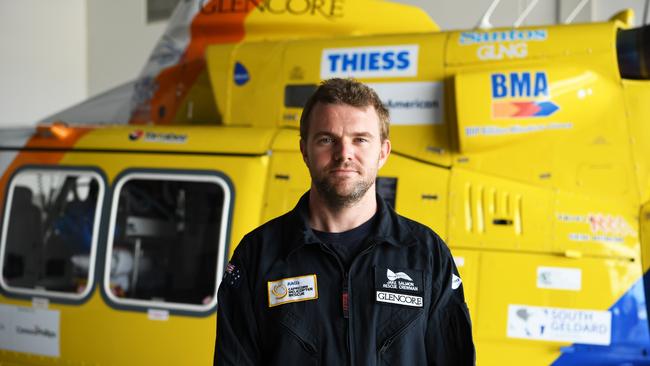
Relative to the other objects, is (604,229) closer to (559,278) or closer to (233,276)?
(559,278)

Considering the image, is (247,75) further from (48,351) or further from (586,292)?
(586,292)

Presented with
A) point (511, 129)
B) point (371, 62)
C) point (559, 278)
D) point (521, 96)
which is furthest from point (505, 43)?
point (559, 278)

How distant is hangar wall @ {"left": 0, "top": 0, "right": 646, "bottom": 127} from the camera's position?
12.0 m

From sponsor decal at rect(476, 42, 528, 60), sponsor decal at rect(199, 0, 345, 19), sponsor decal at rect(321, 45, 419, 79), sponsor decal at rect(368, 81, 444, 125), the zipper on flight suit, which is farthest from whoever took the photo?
sponsor decal at rect(199, 0, 345, 19)

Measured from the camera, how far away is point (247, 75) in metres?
4.07

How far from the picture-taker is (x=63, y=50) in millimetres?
13125

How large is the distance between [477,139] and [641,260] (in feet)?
2.94

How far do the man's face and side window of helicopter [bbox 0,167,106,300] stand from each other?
97.3 inches

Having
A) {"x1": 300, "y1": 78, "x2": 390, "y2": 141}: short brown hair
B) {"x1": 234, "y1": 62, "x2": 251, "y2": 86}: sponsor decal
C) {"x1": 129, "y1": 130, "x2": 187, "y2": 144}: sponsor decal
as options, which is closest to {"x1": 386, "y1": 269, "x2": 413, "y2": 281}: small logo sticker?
{"x1": 300, "y1": 78, "x2": 390, "y2": 141}: short brown hair

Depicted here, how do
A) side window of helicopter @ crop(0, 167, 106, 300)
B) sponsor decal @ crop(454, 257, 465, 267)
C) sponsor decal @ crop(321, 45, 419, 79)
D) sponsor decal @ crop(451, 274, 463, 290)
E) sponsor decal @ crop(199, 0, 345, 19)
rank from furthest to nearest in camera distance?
sponsor decal @ crop(199, 0, 345, 19) < side window of helicopter @ crop(0, 167, 106, 300) < sponsor decal @ crop(321, 45, 419, 79) < sponsor decal @ crop(454, 257, 465, 267) < sponsor decal @ crop(451, 274, 463, 290)

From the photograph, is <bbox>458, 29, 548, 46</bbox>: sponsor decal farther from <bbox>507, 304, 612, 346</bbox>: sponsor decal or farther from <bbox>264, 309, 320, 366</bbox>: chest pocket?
<bbox>264, 309, 320, 366</bbox>: chest pocket

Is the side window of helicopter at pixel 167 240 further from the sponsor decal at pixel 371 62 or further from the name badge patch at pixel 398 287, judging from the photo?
the name badge patch at pixel 398 287

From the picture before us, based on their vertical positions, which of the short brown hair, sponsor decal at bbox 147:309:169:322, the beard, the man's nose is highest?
the short brown hair

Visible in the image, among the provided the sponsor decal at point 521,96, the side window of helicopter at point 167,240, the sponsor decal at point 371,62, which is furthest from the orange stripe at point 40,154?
the sponsor decal at point 521,96
